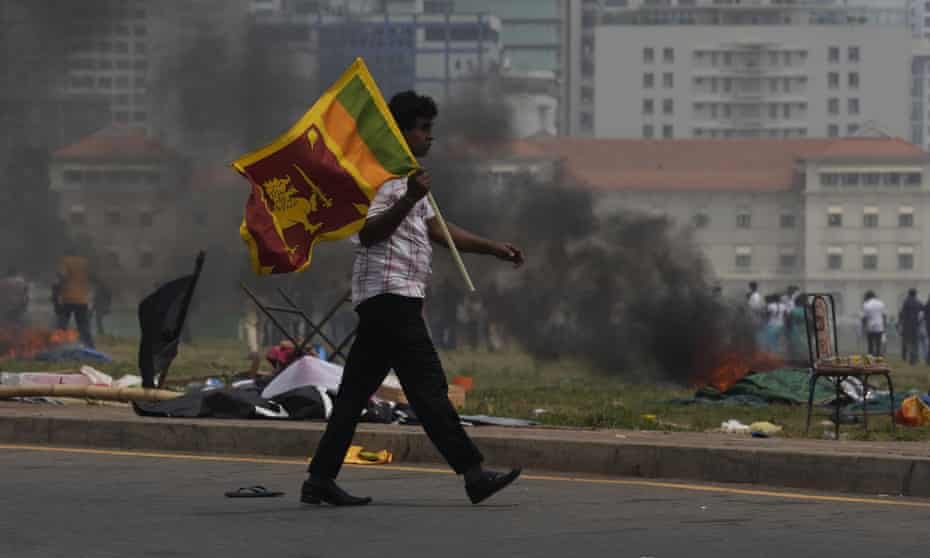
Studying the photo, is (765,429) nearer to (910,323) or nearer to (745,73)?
(910,323)

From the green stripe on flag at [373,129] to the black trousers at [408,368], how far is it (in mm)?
505

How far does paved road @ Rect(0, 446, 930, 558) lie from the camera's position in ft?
22.5

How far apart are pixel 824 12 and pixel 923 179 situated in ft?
104

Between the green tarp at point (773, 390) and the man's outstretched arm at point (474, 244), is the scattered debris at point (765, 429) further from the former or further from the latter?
the man's outstretched arm at point (474, 244)

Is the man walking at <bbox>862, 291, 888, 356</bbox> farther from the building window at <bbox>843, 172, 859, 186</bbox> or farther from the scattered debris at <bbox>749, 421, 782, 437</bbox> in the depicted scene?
the building window at <bbox>843, 172, 859, 186</bbox>

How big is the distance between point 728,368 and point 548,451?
11218 mm

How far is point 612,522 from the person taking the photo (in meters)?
7.65

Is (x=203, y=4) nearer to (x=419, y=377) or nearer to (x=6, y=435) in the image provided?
(x=6, y=435)

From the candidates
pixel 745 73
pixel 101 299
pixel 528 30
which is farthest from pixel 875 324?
pixel 745 73

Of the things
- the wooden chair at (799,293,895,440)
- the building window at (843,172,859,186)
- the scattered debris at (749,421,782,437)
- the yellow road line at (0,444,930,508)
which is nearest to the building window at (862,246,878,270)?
the building window at (843,172,859,186)

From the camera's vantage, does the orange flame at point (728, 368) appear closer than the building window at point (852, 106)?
Yes

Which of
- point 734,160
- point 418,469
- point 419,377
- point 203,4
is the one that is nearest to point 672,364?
point 203,4

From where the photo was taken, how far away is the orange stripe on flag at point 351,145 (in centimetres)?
815

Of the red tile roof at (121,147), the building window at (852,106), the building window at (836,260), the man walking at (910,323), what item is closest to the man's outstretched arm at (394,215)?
the man walking at (910,323)
